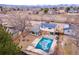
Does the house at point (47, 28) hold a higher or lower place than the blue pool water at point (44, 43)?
higher

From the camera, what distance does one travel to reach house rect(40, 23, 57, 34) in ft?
4.17

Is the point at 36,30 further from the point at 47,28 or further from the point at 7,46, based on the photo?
the point at 7,46

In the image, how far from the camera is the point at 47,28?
50.1 inches

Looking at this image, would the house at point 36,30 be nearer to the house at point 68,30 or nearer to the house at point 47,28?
the house at point 47,28

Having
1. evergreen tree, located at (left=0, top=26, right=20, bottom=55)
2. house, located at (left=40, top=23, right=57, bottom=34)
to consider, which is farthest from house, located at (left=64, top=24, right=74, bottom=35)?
evergreen tree, located at (left=0, top=26, right=20, bottom=55)

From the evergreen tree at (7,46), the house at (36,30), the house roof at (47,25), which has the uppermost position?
the house roof at (47,25)

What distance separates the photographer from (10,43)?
1.25 metres

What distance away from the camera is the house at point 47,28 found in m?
1.27

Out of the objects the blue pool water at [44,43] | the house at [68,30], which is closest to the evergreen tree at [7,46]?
the blue pool water at [44,43]

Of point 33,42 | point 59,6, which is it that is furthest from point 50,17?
point 33,42
